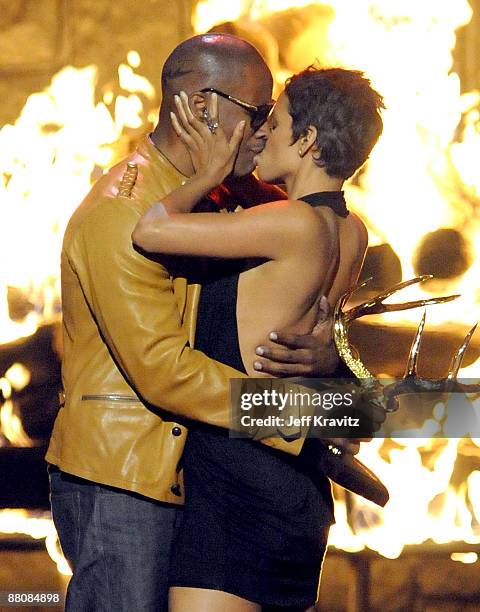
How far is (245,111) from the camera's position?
240 centimetres

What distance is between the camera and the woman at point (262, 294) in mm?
2203

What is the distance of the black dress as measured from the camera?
222 cm

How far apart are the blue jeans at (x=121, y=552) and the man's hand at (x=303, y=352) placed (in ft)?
1.32

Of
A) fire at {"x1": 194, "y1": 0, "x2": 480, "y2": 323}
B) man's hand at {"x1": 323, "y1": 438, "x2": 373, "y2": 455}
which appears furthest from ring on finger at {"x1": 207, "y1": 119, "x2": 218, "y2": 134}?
fire at {"x1": 194, "y1": 0, "x2": 480, "y2": 323}

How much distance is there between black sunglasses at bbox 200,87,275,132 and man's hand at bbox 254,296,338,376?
0.45 meters

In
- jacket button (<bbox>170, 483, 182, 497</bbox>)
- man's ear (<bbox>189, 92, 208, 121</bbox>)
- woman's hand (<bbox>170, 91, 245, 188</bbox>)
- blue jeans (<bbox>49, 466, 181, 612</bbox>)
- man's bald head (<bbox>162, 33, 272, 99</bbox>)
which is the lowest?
blue jeans (<bbox>49, 466, 181, 612</bbox>)

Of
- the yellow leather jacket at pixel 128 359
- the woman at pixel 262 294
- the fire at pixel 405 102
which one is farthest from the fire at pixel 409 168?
the yellow leather jacket at pixel 128 359

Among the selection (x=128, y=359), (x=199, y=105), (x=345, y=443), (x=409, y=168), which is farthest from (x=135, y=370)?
(x=409, y=168)

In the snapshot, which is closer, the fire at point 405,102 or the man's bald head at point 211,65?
the man's bald head at point 211,65

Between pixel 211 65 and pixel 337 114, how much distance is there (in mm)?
318

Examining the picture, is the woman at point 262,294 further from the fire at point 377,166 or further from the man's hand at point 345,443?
the fire at point 377,166

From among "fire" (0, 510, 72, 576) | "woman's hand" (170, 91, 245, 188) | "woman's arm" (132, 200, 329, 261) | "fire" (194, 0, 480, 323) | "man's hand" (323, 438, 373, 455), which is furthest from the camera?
"fire" (0, 510, 72, 576)

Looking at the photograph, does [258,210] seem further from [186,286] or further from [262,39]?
[262,39]

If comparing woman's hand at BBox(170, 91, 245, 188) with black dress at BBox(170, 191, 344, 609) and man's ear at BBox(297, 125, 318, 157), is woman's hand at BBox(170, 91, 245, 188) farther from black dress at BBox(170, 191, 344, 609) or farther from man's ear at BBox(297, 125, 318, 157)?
black dress at BBox(170, 191, 344, 609)
